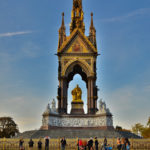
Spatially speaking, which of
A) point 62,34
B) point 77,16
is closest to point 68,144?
point 62,34

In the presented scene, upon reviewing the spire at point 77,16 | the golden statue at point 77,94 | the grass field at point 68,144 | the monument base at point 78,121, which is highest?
the spire at point 77,16

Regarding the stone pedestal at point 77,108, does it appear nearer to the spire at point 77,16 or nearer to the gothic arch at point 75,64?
the gothic arch at point 75,64

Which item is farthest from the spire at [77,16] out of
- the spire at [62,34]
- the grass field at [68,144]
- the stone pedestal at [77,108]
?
the grass field at [68,144]

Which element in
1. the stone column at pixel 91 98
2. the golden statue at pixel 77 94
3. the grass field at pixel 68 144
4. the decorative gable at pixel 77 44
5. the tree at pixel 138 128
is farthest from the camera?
the tree at pixel 138 128

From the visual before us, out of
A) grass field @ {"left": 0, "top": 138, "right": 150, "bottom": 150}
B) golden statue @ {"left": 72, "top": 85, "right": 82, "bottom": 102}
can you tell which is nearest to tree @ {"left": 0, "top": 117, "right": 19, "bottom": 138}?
golden statue @ {"left": 72, "top": 85, "right": 82, "bottom": 102}

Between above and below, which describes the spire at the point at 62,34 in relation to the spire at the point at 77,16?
below

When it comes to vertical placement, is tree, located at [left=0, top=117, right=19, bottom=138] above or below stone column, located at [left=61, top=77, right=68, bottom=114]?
below

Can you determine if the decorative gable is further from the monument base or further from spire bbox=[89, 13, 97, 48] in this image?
the monument base

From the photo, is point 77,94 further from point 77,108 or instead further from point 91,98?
point 91,98

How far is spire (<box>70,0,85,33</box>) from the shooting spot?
39.2 meters

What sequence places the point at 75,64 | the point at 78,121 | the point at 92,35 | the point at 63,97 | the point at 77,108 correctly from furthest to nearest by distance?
1. the point at 92,35
2. the point at 75,64
3. the point at 77,108
4. the point at 63,97
5. the point at 78,121

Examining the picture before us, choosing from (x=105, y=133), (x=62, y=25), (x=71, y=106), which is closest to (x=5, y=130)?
(x=71, y=106)

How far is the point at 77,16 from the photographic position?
40.2 metres

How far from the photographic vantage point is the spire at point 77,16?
39.2 meters
